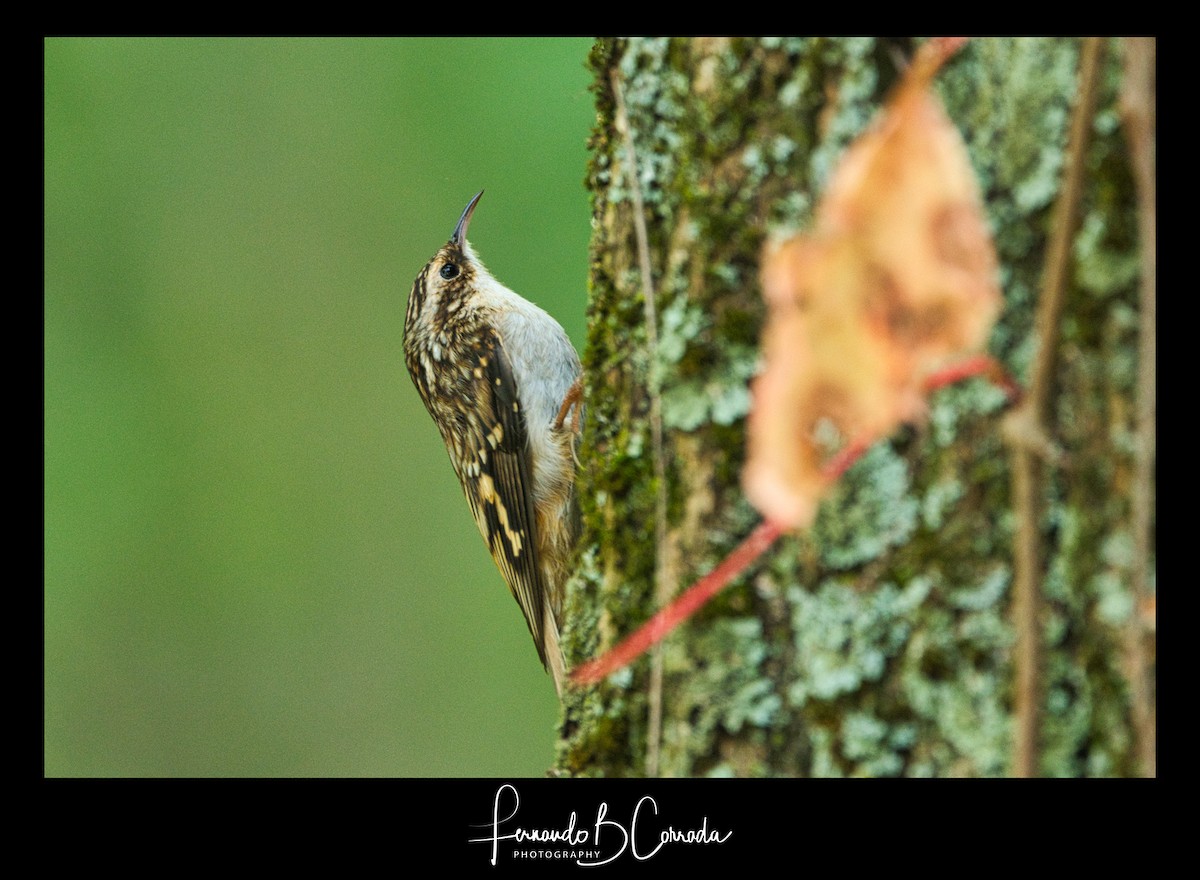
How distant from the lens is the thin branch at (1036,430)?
0.93m

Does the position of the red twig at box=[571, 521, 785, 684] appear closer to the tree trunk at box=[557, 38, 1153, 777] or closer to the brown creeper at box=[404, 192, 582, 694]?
the tree trunk at box=[557, 38, 1153, 777]

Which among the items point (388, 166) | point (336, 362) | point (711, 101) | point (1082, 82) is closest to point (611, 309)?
point (711, 101)

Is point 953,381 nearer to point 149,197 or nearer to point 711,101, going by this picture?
point 711,101

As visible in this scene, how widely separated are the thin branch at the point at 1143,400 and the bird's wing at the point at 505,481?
1.62 metres

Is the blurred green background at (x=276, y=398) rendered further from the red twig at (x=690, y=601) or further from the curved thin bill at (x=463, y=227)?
the red twig at (x=690, y=601)

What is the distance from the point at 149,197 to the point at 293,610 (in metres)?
1.65

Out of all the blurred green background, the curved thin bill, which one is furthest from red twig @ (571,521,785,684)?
the blurred green background

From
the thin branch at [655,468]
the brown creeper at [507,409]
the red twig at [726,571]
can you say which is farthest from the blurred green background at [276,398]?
the red twig at [726,571]

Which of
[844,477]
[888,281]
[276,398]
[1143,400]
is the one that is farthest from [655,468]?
[276,398]

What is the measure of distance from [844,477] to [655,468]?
11.9 inches

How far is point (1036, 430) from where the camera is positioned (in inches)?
37.2

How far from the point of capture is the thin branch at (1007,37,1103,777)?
93 cm

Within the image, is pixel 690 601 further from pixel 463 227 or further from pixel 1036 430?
pixel 463 227
